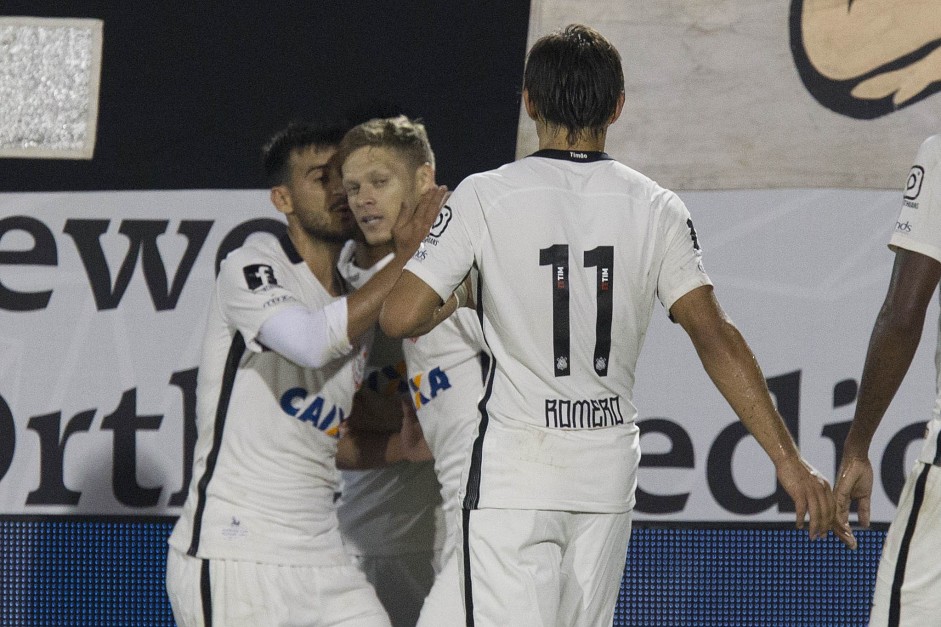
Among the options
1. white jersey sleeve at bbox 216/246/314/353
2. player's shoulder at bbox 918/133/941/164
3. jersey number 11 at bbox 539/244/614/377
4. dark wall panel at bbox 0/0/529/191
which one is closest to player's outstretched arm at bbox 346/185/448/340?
white jersey sleeve at bbox 216/246/314/353

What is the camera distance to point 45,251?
4504 millimetres

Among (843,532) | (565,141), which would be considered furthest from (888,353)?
(565,141)

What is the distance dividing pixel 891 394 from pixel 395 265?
1.32 meters

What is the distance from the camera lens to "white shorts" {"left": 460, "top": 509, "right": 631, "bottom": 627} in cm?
245

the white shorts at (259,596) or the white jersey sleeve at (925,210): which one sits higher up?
the white jersey sleeve at (925,210)

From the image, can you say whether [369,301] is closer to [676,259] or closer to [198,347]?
[676,259]

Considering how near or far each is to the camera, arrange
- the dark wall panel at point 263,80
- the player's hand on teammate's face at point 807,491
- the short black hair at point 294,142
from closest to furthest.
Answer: the player's hand on teammate's face at point 807,491, the short black hair at point 294,142, the dark wall panel at point 263,80

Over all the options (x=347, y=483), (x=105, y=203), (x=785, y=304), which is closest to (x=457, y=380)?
Result: (x=347, y=483)

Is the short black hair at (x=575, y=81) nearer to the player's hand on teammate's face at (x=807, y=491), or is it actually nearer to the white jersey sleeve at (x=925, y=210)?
the white jersey sleeve at (x=925, y=210)

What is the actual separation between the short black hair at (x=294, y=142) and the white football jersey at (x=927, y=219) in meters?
1.80

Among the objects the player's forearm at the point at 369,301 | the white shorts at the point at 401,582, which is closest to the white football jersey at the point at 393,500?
the white shorts at the point at 401,582

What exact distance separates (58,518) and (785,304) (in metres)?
2.96

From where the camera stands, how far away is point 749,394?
100 inches

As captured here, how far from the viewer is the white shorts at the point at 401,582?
13.0 feet
